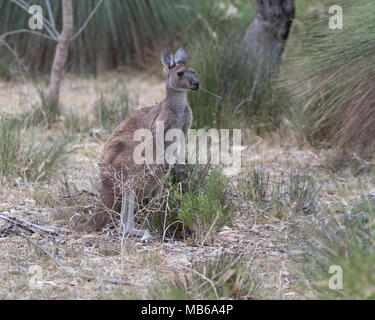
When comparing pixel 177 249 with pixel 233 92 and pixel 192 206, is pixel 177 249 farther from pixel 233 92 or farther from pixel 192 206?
pixel 233 92

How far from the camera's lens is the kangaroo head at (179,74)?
4258 mm

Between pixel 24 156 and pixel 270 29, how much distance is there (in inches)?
136

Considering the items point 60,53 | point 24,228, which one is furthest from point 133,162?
point 60,53

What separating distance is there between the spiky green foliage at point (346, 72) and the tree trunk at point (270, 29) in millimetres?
1608

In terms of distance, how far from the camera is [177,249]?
3877 mm

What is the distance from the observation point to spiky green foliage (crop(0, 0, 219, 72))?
9273mm

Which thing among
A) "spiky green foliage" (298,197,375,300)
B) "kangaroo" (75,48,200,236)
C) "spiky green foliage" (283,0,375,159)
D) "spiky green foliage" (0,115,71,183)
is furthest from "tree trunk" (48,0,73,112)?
"spiky green foliage" (298,197,375,300)


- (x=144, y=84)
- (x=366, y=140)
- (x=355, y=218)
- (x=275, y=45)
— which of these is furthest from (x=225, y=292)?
(x=144, y=84)

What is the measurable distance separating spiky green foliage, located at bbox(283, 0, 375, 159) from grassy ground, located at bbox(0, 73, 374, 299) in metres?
0.51

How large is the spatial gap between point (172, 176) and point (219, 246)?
60 centimetres

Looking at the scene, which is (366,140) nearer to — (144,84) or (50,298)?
(50,298)

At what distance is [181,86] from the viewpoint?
169 inches

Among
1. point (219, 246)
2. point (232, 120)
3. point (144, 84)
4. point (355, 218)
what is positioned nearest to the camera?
point (355, 218)

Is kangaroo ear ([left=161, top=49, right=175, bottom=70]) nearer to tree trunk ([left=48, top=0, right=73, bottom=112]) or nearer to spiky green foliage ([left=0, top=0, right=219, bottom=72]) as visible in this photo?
tree trunk ([left=48, top=0, right=73, bottom=112])
